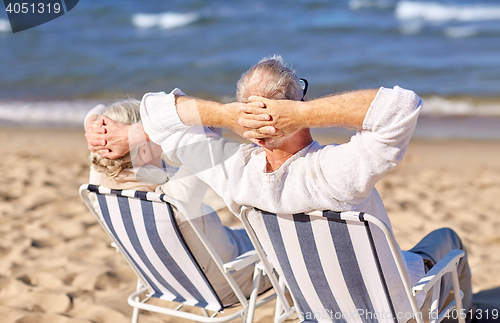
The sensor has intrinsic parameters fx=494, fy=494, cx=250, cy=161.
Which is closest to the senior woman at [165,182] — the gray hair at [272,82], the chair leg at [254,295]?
the chair leg at [254,295]

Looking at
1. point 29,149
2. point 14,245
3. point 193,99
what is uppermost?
point 193,99

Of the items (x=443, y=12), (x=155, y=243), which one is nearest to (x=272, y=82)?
(x=155, y=243)

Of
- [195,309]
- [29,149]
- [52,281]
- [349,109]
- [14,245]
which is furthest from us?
[29,149]

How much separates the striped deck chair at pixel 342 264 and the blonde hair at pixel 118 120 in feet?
2.00

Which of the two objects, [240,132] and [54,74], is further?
[54,74]

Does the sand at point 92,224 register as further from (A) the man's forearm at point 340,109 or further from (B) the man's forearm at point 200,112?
(A) the man's forearm at point 340,109

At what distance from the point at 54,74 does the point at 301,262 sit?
12926 millimetres

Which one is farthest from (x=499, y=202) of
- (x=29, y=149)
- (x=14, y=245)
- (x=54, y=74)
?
(x=54, y=74)

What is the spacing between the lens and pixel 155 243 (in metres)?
2.15

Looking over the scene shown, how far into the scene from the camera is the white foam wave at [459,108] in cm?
867

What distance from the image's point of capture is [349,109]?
56.7 inches

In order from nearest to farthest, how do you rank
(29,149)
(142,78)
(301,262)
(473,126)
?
1. (301,262)
2. (29,149)
3. (473,126)
4. (142,78)

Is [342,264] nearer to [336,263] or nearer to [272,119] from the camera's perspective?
[336,263]

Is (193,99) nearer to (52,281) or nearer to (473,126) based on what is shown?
(52,281)
